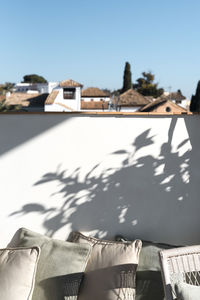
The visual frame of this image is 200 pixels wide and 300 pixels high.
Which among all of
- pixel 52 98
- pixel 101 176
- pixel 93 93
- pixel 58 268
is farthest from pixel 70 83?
pixel 58 268

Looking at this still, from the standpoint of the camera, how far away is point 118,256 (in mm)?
2324

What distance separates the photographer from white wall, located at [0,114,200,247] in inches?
104

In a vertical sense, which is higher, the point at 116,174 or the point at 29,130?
the point at 29,130

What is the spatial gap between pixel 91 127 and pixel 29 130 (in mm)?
564

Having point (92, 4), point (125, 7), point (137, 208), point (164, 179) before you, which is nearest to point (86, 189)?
point (137, 208)

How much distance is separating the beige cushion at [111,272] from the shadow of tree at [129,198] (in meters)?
0.35

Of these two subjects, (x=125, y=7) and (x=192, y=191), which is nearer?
(x=192, y=191)

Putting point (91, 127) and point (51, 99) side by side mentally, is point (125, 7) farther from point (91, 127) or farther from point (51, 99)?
point (51, 99)

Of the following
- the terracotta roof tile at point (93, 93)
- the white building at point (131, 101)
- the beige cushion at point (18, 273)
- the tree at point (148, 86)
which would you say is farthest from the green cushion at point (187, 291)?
the tree at point (148, 86)

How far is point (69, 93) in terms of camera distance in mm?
27484

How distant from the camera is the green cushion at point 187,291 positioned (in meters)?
1.83

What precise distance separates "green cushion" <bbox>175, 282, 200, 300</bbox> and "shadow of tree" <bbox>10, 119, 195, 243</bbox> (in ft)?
2.85

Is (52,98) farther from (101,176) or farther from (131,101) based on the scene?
(101,176)

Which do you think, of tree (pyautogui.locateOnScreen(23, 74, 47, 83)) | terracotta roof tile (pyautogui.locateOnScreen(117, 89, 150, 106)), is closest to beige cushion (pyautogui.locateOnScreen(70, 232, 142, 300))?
terracotta roof tile (pyautogui.locateOnScreen(117, 89, 150, 106))
